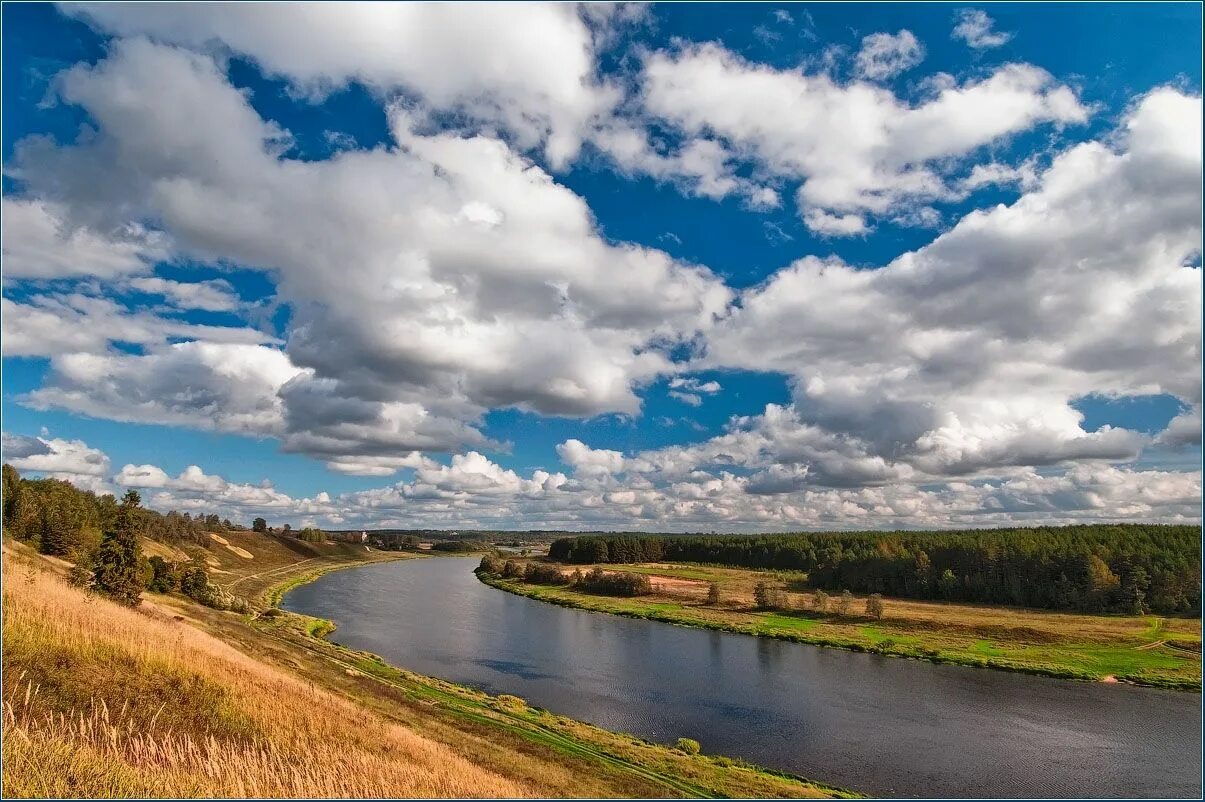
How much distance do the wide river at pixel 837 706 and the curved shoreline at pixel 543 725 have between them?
2502 mm

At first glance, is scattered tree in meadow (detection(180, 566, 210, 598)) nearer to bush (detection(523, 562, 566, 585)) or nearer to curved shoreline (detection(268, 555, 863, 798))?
curved shoreline (detection(268, 555, 863, 798))

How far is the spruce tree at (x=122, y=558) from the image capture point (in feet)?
139

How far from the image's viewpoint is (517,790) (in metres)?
19.4

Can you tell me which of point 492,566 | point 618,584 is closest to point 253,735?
point 618,584

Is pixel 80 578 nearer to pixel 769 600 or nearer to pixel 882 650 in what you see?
pixel 882 650

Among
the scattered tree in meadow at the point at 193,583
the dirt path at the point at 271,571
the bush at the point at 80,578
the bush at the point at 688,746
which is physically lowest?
the dirt path at the point at 271,571

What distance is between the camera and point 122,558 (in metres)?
44.4

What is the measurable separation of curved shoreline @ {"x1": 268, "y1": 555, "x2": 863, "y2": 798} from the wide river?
2502mm

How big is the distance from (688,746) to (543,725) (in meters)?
8.02

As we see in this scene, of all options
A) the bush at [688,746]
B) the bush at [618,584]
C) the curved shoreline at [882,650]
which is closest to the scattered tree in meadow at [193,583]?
the curved shoreline at [882,650]

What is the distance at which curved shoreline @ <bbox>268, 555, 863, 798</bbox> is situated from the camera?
3003 cm

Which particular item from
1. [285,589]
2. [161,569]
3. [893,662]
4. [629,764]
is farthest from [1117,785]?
[285,589]

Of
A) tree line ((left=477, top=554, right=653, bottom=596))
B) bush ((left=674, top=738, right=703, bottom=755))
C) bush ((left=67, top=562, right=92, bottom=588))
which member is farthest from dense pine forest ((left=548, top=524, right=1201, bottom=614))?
bush ((left=67, top=562, right=92, bottom=588))

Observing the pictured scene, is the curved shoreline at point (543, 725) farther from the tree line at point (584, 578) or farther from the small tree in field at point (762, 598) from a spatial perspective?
the tree line at point (584, 578)
